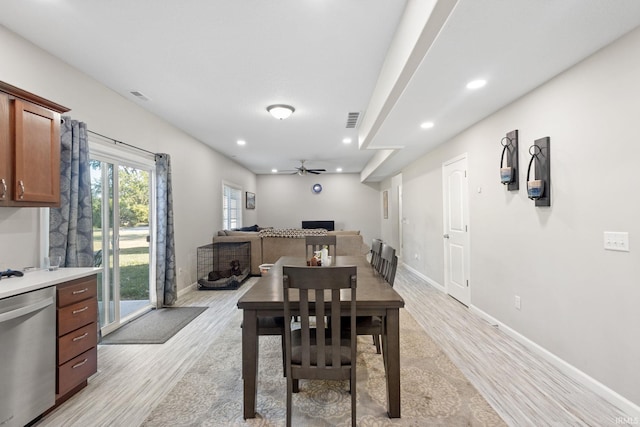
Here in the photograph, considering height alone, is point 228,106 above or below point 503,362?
above

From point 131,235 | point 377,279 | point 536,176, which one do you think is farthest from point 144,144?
point 536,176

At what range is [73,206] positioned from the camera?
2.59 meters

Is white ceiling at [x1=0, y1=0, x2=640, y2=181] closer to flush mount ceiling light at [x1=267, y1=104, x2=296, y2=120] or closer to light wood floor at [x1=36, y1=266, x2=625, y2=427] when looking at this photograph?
flush mount ceiling light at [x1=267, y1=104, x2=296, y2=120]

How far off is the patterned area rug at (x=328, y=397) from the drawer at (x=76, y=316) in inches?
32.6

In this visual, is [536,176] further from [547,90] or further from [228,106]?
[228,106]

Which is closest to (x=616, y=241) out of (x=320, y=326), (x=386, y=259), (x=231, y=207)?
(x=386, y=259)

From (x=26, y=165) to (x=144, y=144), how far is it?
1.90 m

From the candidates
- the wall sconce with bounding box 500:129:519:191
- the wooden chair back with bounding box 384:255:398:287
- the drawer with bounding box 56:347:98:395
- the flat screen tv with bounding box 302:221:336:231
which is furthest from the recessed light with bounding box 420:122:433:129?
the flat screen tv with bounding box 302:221:336:231

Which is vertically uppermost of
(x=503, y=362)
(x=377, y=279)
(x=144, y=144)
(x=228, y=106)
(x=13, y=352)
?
(x=228, y=106)

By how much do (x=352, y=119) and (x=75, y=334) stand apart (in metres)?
3.96

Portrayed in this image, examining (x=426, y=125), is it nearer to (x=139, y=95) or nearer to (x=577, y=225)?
(x=577, y=225)

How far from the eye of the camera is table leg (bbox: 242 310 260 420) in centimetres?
183

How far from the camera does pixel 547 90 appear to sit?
2.54m

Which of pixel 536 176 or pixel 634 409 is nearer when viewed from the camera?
pixel 634 409
